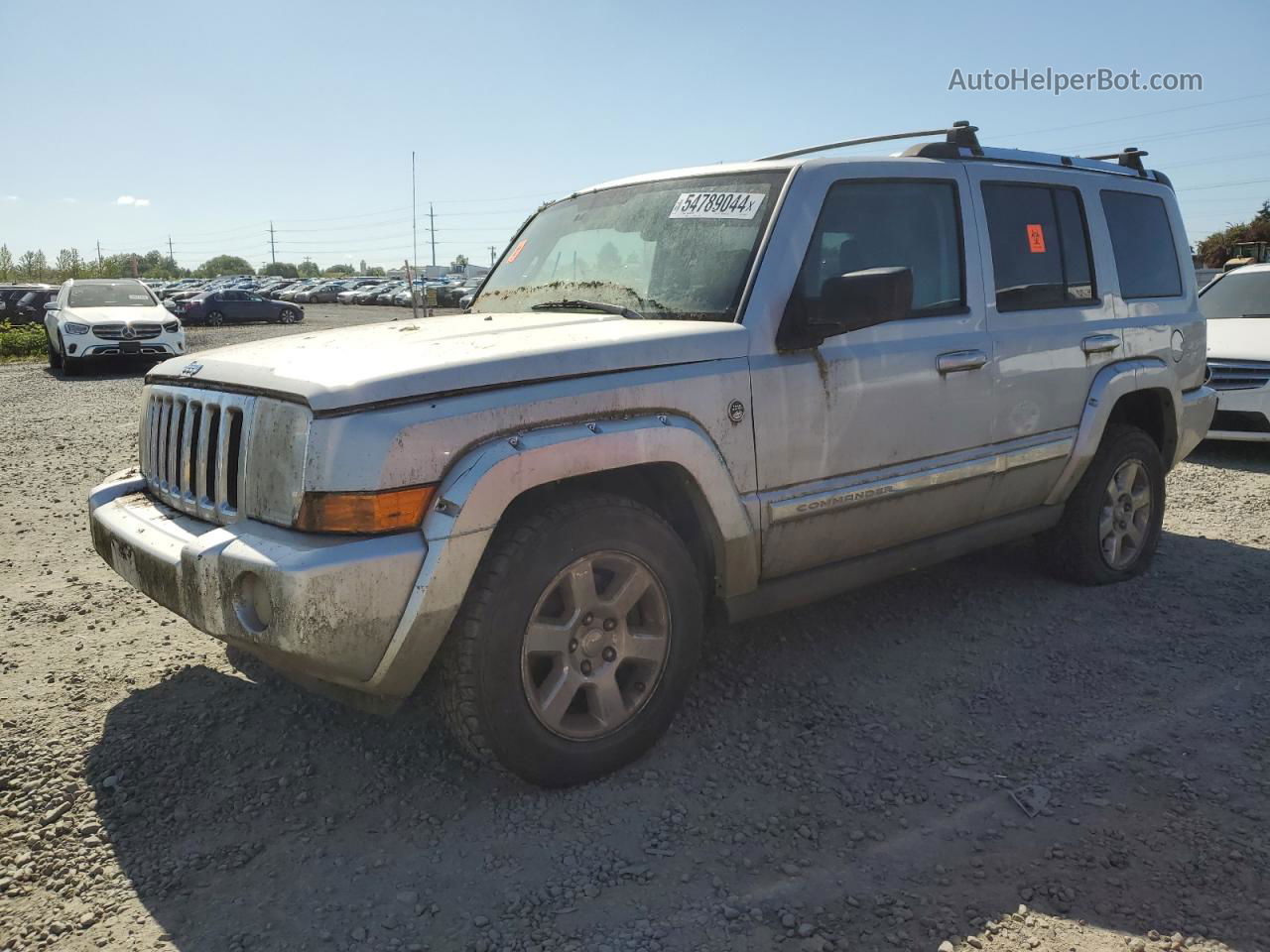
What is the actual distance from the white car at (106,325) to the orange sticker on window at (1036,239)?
15369 mm

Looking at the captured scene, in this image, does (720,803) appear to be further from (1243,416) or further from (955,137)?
(1243,416)

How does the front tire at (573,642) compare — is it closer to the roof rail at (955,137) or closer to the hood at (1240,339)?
the roof rail at (955,137)

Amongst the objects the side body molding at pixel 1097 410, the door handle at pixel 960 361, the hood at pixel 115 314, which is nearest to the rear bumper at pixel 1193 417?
the side body molding at pixel 1097 410

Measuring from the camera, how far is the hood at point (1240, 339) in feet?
27.3

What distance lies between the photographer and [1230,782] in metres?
3.13

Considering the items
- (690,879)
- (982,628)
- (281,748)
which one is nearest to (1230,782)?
(982,628)

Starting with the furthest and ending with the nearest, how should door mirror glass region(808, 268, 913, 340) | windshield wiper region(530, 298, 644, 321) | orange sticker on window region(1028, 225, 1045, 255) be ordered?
orange sticker on window region(1028, 225, 1045, 255) < windshield wiper region(530, 298, 644, 321) < door mirror glass region(808, 268, 913, 340)

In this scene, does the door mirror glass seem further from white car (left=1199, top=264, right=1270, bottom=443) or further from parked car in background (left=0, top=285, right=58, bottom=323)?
parked car in background (left=0, top=285, right=58, bottom=323)

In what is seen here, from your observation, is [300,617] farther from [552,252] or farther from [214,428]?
[552,252]

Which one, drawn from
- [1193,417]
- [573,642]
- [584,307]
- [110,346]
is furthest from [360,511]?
[110,346]

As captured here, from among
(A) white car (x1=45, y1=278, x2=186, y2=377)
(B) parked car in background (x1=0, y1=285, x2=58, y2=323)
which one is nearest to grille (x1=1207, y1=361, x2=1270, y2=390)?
(A) white car (x1=45, y1=278, x2=186, y2=377)

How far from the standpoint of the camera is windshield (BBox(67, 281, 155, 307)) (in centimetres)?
1706

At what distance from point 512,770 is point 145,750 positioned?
1.31 m

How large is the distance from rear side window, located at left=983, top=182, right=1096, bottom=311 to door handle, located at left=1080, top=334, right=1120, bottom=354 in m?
0.17
